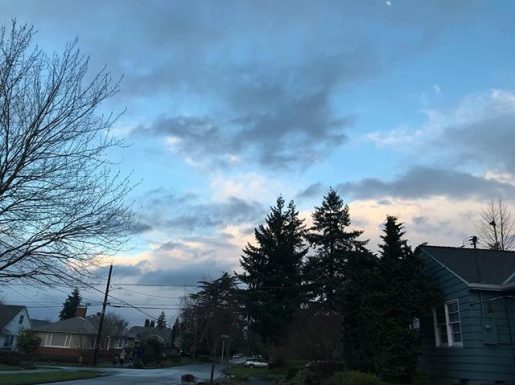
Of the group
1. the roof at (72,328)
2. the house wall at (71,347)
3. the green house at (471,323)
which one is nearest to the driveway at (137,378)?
the green house at (471,323)

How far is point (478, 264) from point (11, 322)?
7264cm

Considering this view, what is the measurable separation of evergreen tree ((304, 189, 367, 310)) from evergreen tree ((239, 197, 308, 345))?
163cm

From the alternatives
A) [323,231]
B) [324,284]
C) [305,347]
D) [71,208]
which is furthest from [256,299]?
[71,208]

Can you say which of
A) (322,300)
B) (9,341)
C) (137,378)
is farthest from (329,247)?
(9,341)

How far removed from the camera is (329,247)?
198ft

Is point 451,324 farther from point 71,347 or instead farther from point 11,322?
point 11,322

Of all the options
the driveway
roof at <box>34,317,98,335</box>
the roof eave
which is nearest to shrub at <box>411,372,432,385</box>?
the roof eave

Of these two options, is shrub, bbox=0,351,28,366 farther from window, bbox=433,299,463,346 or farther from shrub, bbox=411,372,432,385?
window, bbox=433,299,463,346

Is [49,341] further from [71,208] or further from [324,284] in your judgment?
[71,208]

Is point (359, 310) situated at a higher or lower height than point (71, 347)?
higher

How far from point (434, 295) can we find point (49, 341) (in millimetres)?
60319

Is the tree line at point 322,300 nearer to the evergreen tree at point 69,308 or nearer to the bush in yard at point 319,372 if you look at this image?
the bush in yard at point 319,372

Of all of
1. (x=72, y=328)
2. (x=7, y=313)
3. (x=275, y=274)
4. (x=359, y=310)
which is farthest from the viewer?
(x=7, y=313)

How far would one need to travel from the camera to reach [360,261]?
76.2 ft
